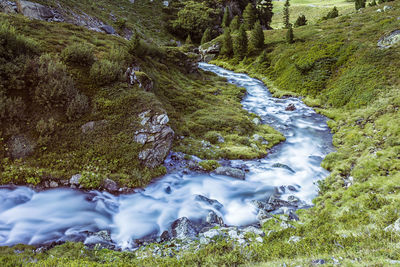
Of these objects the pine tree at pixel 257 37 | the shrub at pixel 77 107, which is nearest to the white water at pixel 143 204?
the shrub at pixel 77 107

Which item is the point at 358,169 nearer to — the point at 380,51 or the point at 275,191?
the point at 275,191

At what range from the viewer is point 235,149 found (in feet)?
49.7

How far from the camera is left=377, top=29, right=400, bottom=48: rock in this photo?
2802cm

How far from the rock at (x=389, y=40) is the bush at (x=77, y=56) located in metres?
36.6

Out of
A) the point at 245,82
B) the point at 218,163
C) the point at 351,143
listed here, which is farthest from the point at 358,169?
the point at 245,82

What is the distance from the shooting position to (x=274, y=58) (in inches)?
1647

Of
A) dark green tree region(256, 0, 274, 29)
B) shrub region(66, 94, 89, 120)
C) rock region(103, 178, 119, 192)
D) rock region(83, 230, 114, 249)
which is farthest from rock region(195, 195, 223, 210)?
dark green tree region(256, 0, 274, 29)

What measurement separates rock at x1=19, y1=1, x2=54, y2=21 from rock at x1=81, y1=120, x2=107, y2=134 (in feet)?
56.4

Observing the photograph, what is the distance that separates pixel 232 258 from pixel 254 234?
198cm

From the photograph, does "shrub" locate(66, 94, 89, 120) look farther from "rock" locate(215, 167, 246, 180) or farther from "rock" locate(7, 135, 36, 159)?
"rock" locate(215, 167, 246, 180)

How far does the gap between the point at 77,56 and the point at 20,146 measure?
254 inches

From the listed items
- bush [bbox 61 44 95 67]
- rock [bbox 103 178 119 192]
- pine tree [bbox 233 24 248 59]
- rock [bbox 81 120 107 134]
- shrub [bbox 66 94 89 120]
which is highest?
pine tree [bbox 233 24 248 59]

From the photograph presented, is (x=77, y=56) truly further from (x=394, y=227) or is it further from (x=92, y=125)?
(x=394, y=227)

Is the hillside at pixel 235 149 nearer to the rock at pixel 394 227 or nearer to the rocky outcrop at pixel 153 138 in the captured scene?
the rock at pixel 394 227
